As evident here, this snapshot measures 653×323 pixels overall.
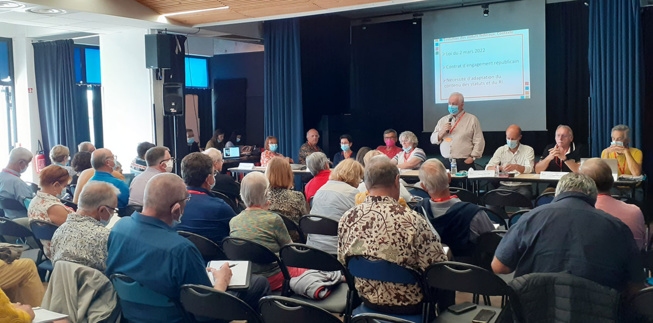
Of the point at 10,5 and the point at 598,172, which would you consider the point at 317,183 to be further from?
the point at 10,5

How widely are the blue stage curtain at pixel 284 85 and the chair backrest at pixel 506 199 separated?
470 cm

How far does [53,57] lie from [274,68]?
13.2 feet

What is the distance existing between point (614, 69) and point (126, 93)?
23.0 feet

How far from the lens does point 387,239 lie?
2654 mm

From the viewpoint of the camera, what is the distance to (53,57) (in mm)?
10148

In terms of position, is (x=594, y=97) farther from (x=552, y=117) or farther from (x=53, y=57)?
(x=53, y=57)

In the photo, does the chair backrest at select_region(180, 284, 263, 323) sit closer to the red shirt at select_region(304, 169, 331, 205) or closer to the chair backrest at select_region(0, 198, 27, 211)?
the red shirt at select_region(304, 169, 331, 205)

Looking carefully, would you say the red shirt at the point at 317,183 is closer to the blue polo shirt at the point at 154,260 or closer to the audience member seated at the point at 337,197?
the audience member seated at the point at 337,197

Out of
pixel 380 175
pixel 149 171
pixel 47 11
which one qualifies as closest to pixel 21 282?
pixel 149 171

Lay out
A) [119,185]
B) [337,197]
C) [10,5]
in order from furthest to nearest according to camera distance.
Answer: [10,5] < [119,185] < [337,197]

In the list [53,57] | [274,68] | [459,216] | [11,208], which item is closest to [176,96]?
[274,68]

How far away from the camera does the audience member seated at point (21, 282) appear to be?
3.32 metres

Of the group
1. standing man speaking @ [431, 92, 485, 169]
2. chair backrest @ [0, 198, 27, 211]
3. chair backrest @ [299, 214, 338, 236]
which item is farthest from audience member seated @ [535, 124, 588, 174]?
chair backrest @ [0, 198, 27, 211]

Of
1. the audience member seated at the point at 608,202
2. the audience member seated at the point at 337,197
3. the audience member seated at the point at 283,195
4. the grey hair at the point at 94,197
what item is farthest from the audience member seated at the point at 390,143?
the grey hair at the point at 94,197
